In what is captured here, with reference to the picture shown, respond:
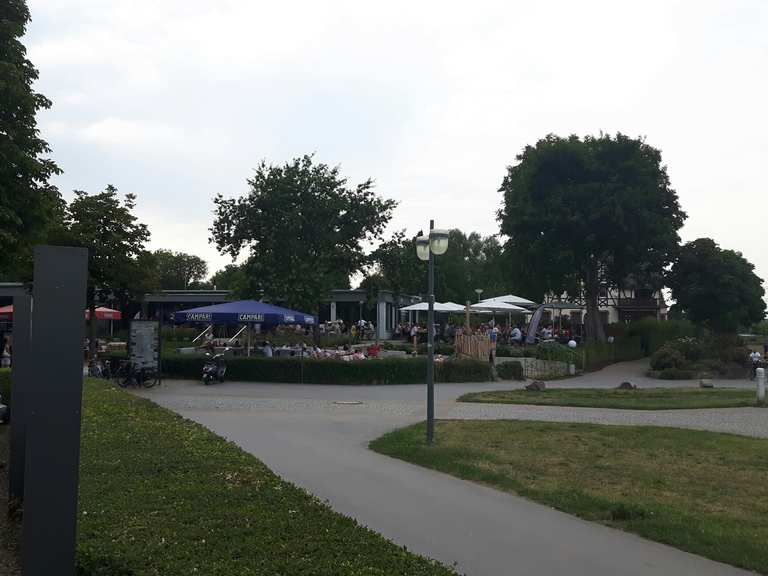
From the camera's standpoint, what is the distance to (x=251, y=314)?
23.7 metres

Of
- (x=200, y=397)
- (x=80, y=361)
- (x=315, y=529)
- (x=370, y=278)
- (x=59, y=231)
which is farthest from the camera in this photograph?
(x=370, y=278)

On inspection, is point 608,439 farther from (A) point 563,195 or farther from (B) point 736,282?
(B) point 736,282

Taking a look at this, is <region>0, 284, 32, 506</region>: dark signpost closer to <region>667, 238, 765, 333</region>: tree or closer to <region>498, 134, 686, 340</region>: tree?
<region>498, 134, 686, 340</region>: tree

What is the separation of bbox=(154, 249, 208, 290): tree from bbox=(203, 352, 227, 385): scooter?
6664 cm

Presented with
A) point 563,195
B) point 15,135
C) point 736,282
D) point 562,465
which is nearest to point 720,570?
point 562,465

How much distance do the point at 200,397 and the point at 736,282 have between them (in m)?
34.9

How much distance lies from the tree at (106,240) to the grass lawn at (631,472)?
44.9ft

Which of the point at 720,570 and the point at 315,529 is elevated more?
the point at 315,529

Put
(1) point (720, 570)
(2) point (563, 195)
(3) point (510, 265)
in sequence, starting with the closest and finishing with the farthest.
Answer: (1) point (720, 570)
(2) point (563, 195)
(3) point (510, 265)

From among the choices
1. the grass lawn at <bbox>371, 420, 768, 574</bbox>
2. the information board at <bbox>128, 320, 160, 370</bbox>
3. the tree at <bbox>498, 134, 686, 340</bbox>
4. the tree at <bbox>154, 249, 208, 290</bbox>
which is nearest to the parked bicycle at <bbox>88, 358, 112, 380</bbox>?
the information board at <bbox>128, 320, 160, 370</bbox>

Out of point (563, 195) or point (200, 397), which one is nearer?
point (200, 397)

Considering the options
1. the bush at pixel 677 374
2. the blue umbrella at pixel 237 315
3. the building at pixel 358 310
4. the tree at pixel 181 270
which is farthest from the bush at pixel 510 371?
the tree at pixel 181 270

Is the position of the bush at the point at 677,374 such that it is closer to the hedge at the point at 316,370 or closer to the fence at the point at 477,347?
the fence at the point at 477,347

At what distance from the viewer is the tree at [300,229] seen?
29.8m
